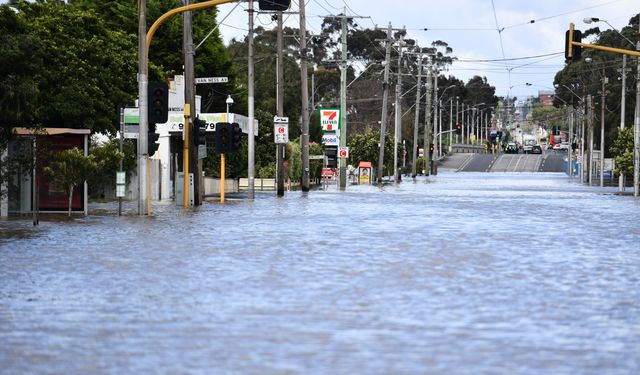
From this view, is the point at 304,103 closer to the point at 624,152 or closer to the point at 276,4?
the point at 624,152

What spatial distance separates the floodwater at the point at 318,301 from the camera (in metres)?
10.8

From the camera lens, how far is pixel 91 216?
124 feet

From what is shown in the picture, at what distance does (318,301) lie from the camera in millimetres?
15070

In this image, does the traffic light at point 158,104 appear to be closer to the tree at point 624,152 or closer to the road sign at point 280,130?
the road sign at point 280,130

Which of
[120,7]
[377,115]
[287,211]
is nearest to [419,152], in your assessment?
[377,115]

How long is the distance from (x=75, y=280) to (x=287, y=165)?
62.8 meters

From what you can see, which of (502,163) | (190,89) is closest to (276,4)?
(190,89)

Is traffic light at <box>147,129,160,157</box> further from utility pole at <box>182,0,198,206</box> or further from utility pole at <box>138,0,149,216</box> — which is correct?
utility pole at <box>182,0,198,206</box>

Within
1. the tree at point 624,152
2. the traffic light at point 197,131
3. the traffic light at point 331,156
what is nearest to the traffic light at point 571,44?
the traffic light at point 197,131

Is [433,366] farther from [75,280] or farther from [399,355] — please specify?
[75,280]

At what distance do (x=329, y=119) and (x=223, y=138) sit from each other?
105ft

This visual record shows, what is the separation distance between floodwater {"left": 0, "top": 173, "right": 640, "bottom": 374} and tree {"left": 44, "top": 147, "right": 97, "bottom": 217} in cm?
709

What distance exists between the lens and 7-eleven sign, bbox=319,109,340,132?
81.8 metres

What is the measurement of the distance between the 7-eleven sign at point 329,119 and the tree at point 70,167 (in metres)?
45.1
